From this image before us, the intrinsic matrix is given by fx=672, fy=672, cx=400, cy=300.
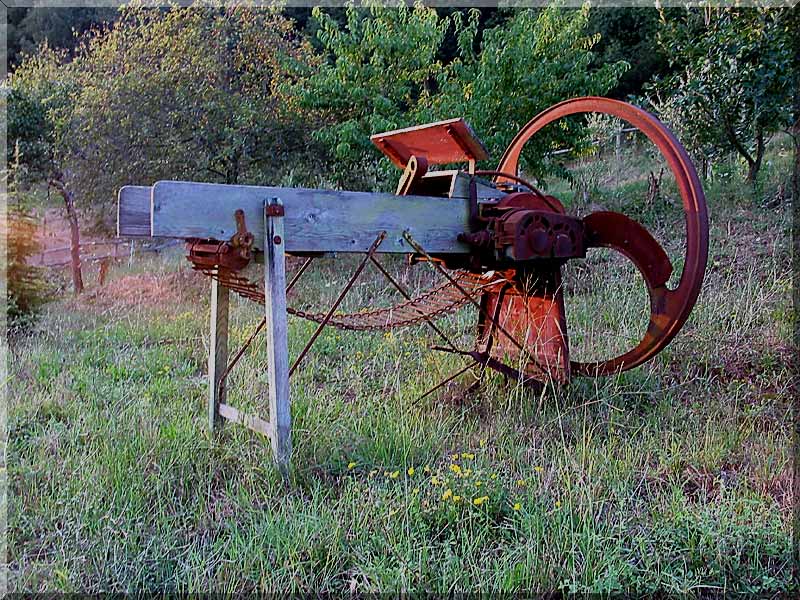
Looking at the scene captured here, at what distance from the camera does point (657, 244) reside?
3.53 meters

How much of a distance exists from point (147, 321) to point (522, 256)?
14.8 feet

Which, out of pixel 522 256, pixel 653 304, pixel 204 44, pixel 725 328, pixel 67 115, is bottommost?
pixel 725 328

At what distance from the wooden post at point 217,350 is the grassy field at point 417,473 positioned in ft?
0.45

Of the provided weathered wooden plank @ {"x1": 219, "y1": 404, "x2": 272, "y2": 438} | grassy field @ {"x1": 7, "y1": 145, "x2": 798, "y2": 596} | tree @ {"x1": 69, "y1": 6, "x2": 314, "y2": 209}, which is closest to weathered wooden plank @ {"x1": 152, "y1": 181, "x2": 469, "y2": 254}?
weathered wooden plank @ {"x1": 219, "y1": 404, "x2": 272, "y2": 438}

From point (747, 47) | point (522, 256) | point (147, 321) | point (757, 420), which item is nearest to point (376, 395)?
point (522, 256)

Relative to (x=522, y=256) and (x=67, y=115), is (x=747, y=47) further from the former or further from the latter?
(x=67, y=115)

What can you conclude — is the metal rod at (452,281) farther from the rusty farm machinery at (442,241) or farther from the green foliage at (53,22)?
the green foliage at (53,22)

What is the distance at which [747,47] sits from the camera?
7773 millimetres

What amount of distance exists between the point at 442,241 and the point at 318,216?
2.33 feet

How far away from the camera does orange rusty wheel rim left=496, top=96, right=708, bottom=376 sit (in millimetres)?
3316

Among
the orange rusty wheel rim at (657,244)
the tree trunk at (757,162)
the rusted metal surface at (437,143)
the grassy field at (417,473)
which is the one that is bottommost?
the grassy field at (417,473)

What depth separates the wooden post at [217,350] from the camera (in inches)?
137

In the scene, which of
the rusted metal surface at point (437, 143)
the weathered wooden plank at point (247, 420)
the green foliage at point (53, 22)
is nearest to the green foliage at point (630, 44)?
the green foliage at point (53, 22)

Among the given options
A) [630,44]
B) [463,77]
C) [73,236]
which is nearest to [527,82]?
[463,77]
